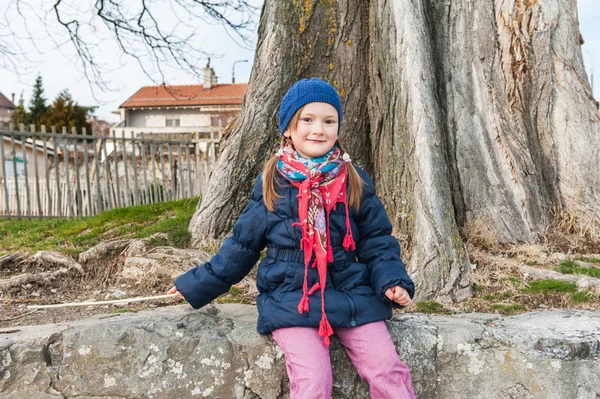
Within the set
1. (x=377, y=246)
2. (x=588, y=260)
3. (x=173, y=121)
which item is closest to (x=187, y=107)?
(x=173, y=121)

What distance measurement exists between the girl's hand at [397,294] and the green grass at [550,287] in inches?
54.5

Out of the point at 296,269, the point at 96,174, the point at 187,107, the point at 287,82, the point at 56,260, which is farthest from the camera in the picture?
the point at 187,107

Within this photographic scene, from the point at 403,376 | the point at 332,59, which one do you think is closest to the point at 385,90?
the point at 332,59

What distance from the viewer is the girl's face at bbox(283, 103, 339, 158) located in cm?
241

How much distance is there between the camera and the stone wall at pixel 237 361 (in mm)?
2453

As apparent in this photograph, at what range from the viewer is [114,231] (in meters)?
4.73

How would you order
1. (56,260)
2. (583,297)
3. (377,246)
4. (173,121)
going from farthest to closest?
(173,121) → (56,260) → (583,297) → (377,246)

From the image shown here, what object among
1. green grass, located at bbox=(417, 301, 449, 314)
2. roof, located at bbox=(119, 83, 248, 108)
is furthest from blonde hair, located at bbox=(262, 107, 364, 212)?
roof, located at bbox=(119, 83, 248, 108)

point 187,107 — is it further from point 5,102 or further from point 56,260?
point 5,102

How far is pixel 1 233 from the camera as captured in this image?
6.17m

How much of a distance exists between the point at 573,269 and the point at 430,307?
3.71ft

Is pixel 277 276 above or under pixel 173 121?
under

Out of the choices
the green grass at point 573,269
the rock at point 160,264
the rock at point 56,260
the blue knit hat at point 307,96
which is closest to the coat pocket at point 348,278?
the blue knit hat at point 307,96

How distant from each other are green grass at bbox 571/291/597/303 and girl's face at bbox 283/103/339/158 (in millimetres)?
1843
